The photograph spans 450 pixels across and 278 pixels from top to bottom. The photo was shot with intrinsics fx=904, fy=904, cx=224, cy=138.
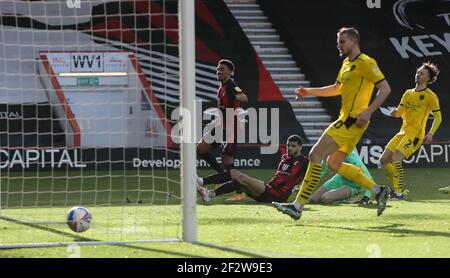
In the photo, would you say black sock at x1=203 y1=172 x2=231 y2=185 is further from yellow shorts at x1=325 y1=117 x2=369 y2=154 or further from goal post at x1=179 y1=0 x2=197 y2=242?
goal post at x1=179 y1=0 x2=197 y2=242

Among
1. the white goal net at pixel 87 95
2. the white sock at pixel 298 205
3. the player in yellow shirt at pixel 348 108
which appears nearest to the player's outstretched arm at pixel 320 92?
the player in yellow shirt at pixel 348 108

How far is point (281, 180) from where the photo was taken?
1108 cm

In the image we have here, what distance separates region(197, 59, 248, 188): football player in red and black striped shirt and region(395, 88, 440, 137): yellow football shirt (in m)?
2.37

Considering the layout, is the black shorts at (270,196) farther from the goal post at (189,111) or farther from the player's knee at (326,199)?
the goal post at (189,111)

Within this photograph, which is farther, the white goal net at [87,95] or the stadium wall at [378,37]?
the stadium wall at [378,37]

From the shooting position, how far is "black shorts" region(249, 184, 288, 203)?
1114 centimetres

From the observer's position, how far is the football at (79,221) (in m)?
7.54

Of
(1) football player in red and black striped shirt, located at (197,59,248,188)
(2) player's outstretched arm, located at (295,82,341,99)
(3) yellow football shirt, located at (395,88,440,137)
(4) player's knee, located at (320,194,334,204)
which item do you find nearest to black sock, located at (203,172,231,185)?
(1) football player in red and black striped shirt, located at (197,59,248,188)

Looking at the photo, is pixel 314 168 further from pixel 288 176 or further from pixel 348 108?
pixel 288 176

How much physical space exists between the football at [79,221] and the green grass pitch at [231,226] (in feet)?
0.34

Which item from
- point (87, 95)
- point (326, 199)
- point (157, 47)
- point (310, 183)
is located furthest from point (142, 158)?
point (310, 183)

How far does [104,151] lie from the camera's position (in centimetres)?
1936
